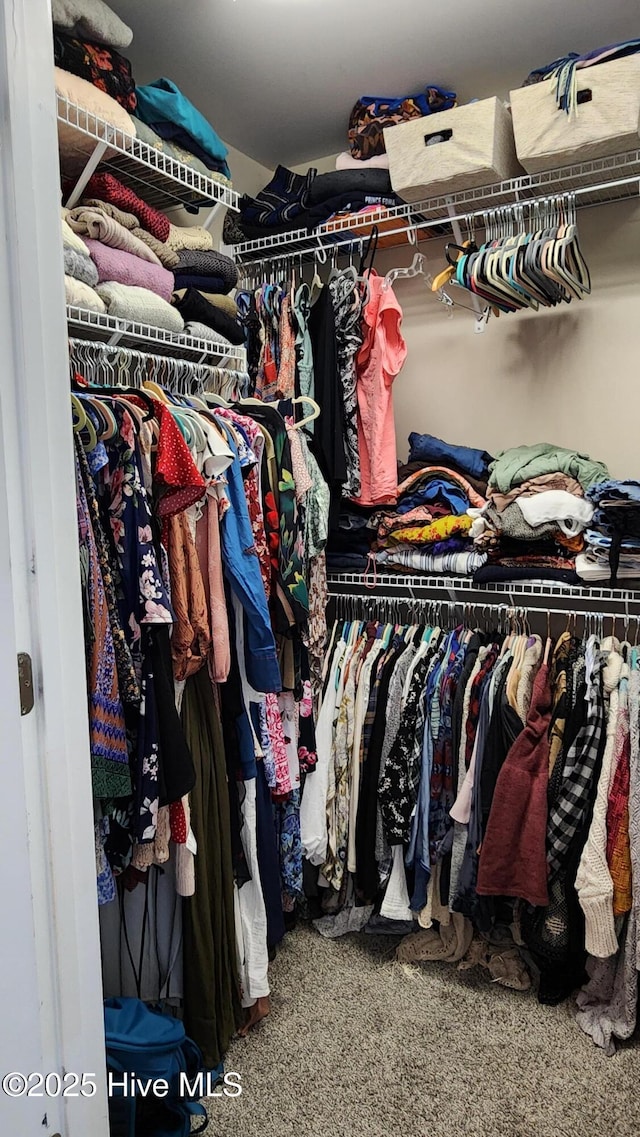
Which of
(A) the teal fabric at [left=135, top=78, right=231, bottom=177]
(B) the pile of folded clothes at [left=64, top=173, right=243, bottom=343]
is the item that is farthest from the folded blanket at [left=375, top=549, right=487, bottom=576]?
(A) the teal fabric at [left=135, top=78, right=231, bottom=177]

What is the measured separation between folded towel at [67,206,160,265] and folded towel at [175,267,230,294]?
25cm

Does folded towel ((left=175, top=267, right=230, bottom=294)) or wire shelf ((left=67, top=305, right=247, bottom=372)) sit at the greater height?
folded towel ((left=175, top=267, right=230, bottom=294))

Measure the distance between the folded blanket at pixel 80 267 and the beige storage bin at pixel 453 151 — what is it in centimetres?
107

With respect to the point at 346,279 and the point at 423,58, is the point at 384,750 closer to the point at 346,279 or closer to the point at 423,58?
the point at 346,279

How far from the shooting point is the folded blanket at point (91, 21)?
1.79 m

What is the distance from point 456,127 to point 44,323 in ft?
5.67

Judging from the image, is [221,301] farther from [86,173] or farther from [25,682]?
[25,682]

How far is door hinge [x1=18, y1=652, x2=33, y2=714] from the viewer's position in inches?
39.8

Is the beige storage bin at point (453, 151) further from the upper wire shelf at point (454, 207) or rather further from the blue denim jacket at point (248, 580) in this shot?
the blue denim jacket at point (248, 580)

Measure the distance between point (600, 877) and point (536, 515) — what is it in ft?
3.18

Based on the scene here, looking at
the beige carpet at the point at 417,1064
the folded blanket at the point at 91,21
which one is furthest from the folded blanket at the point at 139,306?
the beige carpet at the point at 417,1064

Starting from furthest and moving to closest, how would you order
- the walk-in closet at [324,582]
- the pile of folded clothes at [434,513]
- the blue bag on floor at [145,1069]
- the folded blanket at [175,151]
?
the pile of folded clothes at [434,513], the folded blanket at [175,151], the blue bag on floor at [145,1069], the walk-in closet at [324,582]

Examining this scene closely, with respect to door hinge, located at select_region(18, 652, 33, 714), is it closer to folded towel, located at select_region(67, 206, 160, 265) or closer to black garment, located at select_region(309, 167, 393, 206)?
folded towel, located at select_region(67, 206, 160, 265)

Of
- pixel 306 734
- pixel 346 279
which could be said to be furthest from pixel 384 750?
pixel 346 279
